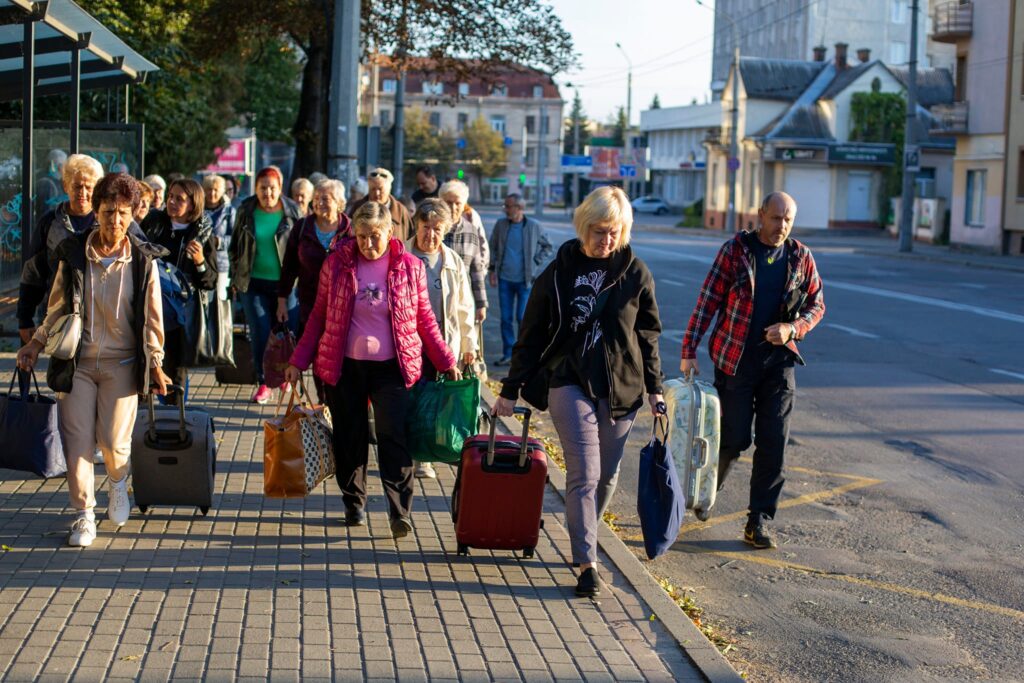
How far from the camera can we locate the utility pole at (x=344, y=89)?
1233 centimetres

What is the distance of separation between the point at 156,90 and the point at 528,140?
111162 millimetres

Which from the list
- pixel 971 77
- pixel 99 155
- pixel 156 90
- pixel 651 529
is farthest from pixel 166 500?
pixel 971 77

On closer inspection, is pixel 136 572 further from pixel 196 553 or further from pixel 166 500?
pixel 166 500

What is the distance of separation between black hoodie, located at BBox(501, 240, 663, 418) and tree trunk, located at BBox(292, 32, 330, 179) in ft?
54.7

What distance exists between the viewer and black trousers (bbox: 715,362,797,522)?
7.23 metres

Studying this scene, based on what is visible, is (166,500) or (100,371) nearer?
(100,371)

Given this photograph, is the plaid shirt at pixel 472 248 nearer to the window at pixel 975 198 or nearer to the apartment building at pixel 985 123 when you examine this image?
the apartment building at pixel 985 123

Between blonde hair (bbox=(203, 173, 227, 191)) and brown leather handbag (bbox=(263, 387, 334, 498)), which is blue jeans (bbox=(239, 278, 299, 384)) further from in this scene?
brown leather handbag (bbox=(263, 387, 334, 498))

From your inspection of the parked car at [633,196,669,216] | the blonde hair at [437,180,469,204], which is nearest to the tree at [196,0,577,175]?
the blonde hair at [437,180,469,204]

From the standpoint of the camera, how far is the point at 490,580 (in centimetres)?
630

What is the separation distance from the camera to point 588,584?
19.8 feet

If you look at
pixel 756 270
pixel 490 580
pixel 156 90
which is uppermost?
pixel 156 90

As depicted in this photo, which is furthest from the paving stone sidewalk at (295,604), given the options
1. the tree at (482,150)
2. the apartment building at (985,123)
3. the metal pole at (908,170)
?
the tree at (482,150)

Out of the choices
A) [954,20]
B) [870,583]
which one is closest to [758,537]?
[870,583]
